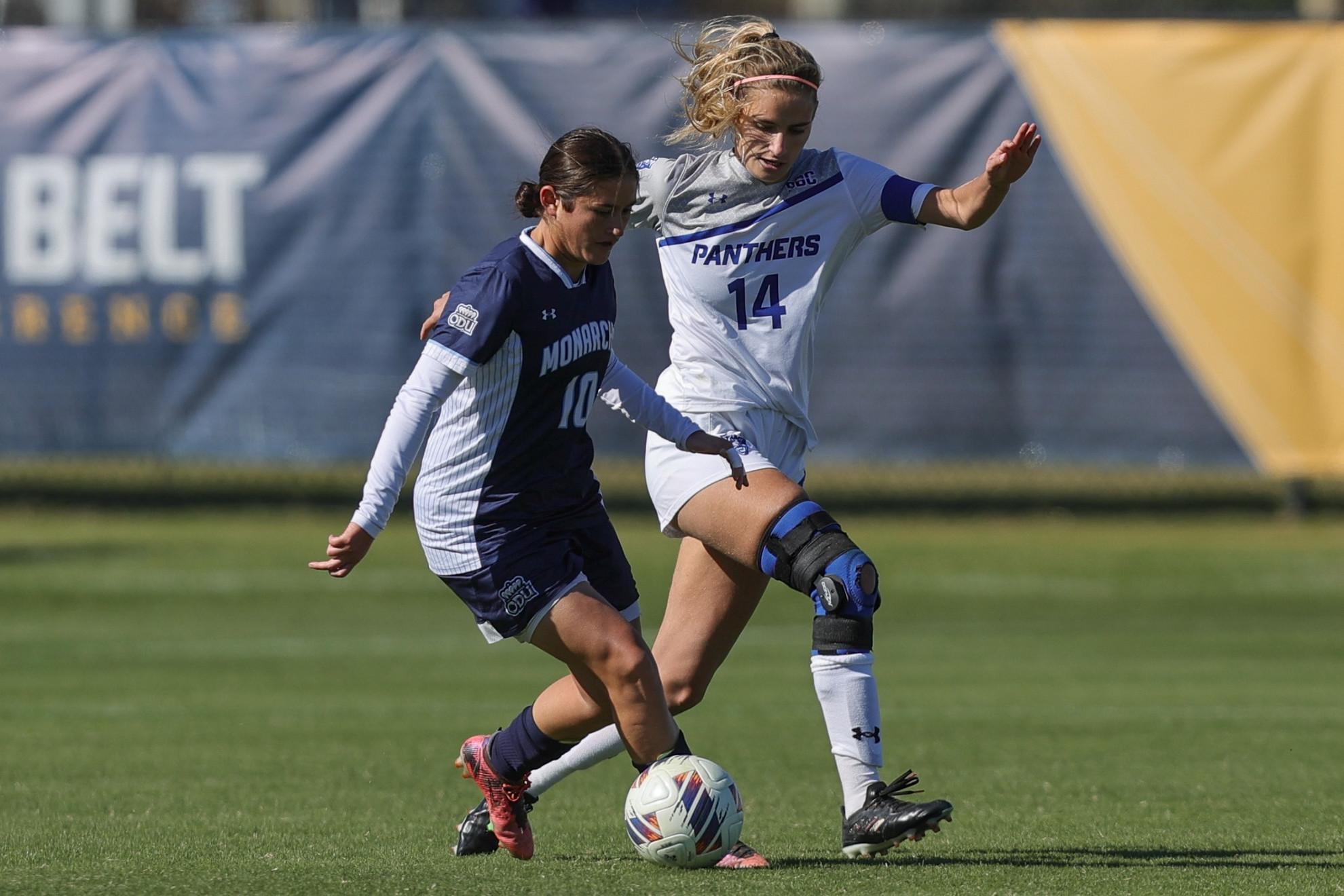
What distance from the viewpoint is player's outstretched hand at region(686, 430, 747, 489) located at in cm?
526

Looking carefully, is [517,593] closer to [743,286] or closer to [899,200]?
[743,286]

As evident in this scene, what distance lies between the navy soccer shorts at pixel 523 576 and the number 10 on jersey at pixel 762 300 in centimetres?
86

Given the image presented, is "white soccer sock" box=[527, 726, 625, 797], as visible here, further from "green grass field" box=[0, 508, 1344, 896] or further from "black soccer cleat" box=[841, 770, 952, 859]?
"black soccer cleat" box=[841, 770, 952, 859]

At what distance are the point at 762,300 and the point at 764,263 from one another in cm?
11

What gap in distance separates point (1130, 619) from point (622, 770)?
6121 millimetres

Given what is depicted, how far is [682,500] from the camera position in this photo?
5.41 metres

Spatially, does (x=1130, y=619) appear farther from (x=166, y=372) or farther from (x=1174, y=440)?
(x=166, y=372)

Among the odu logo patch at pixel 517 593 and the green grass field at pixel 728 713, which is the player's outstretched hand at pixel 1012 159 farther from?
the green grass field at pixel 728 713

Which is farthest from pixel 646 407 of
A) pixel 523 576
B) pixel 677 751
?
pixel 677 751

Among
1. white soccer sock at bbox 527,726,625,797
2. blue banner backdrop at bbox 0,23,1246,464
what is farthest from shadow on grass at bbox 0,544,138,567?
white soccer sock at bbox 527,726,625,797

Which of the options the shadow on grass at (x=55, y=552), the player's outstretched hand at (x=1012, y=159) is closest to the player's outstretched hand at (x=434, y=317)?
the player's outstretched hand at (x=1012, y=159)

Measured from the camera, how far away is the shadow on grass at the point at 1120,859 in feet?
16.4

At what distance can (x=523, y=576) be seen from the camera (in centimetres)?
497

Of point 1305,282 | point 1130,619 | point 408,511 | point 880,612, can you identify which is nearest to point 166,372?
point 408,511
